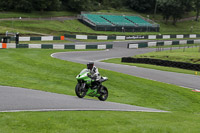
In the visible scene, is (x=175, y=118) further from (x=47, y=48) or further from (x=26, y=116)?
(x=47, y=48)

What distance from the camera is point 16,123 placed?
29.6 ft

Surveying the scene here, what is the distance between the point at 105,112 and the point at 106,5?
82.0m

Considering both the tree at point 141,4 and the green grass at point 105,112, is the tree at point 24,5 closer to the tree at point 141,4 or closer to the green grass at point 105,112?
the tree at point 141,4

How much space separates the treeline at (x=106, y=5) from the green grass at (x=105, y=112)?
4748cm

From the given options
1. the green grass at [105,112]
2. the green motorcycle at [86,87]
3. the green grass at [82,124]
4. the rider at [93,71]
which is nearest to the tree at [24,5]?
the green grass at [105,112]

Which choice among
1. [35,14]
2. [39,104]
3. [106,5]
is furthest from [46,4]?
[39,104]

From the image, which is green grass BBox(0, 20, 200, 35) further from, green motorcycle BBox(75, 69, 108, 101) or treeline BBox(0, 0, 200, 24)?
green motorcycle BBox(75, 69, 108, 101)

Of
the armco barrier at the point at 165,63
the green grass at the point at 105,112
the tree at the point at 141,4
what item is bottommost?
the green grass at the point at 105,112

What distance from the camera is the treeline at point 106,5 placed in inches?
2773

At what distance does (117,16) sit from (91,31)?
16273 millimetres

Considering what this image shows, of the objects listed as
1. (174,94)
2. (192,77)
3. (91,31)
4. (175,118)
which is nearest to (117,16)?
(91,31)

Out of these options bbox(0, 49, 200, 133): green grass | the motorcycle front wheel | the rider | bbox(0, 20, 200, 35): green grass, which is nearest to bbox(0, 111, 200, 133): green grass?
bbox(0, 49, 200, 133): green grass

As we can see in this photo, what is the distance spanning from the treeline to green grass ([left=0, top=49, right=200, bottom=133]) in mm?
47480

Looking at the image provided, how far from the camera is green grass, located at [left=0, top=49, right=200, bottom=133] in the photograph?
30.2 feet
